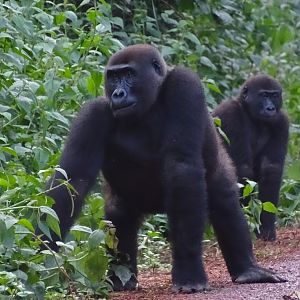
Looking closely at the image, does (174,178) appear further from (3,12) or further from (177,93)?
(3,12)

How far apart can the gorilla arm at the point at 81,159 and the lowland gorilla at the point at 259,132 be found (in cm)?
298

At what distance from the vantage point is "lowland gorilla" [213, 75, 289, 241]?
9297 millimetres

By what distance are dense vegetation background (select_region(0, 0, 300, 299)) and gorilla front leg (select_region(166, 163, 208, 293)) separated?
41 cm

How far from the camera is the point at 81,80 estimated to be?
312 inches

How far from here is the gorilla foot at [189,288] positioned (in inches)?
225

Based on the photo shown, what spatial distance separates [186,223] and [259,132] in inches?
166

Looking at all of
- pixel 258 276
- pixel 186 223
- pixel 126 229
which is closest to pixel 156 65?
pixel 126 229

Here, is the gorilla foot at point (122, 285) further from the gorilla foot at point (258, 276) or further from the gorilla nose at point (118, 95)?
the gorilla nose at point (118, 95)

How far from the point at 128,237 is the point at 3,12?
257 centimetres

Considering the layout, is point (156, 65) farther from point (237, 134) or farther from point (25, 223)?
point (237, 134)

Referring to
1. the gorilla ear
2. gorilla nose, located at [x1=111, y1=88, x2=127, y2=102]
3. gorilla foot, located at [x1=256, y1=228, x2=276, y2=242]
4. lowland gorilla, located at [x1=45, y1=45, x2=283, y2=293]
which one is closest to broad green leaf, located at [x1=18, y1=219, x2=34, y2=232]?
lowland gorilla, located at [x1=45, y1=45, x2=283, y2=293]

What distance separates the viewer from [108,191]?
21.0ft

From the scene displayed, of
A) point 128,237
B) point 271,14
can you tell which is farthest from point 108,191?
point 271,14

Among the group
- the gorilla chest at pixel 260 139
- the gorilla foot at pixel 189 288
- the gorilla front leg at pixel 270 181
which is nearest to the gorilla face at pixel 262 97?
the gorilla chest at pixel 260 139
